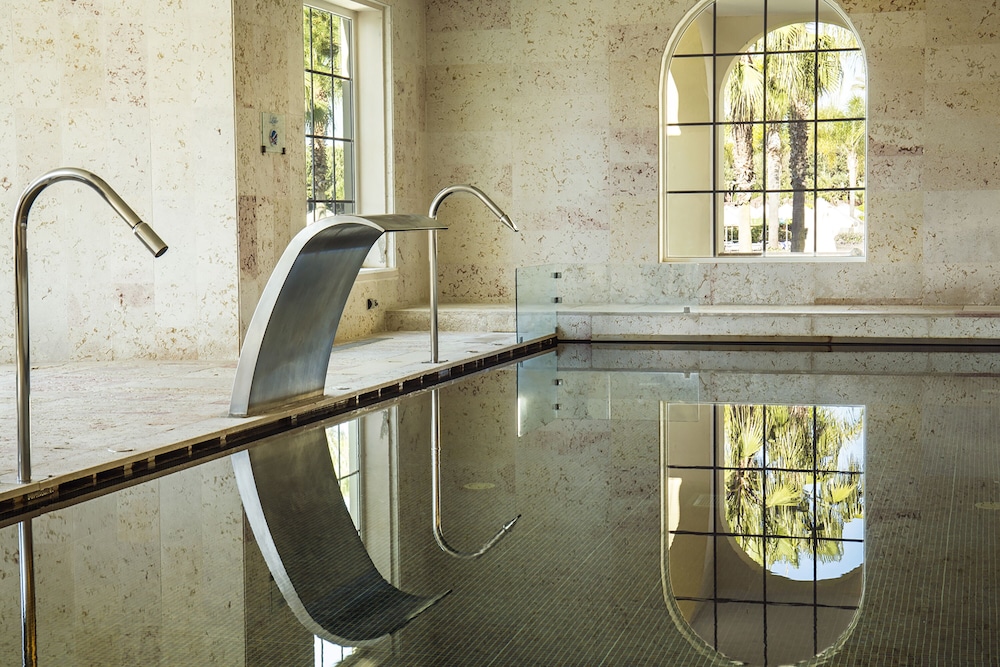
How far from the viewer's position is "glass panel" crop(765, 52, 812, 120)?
19094 millimetres

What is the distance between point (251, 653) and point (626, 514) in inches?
70.0

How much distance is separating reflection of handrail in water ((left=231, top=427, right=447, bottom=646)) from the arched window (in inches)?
522

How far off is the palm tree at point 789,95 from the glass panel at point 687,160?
3.03ft

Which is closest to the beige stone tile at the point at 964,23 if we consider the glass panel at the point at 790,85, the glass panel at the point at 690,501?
the glass panel at the point at 790,85

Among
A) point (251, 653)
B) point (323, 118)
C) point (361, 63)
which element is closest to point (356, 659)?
point (251, 653)

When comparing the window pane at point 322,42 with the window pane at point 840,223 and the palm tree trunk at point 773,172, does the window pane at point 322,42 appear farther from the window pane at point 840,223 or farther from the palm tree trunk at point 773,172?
the window pane at point 840,223

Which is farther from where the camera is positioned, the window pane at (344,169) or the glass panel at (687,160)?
the glass panel at (687,160)

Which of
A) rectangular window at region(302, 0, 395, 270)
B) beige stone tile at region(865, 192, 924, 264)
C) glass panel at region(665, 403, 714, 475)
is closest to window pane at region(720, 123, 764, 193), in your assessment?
beige stone tile at region(865, 192, 924, 264)

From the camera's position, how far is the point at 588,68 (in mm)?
12156

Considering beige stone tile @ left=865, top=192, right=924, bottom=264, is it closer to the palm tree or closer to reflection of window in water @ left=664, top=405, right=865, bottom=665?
reflection of window in water @ left=664, top=405, right=865, bottom=665

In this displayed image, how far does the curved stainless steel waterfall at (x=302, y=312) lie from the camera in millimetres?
5781

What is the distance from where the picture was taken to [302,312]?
6.06 metres

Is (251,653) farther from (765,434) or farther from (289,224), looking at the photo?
(289,224)

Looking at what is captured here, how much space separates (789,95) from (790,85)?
Result: 172 mm
